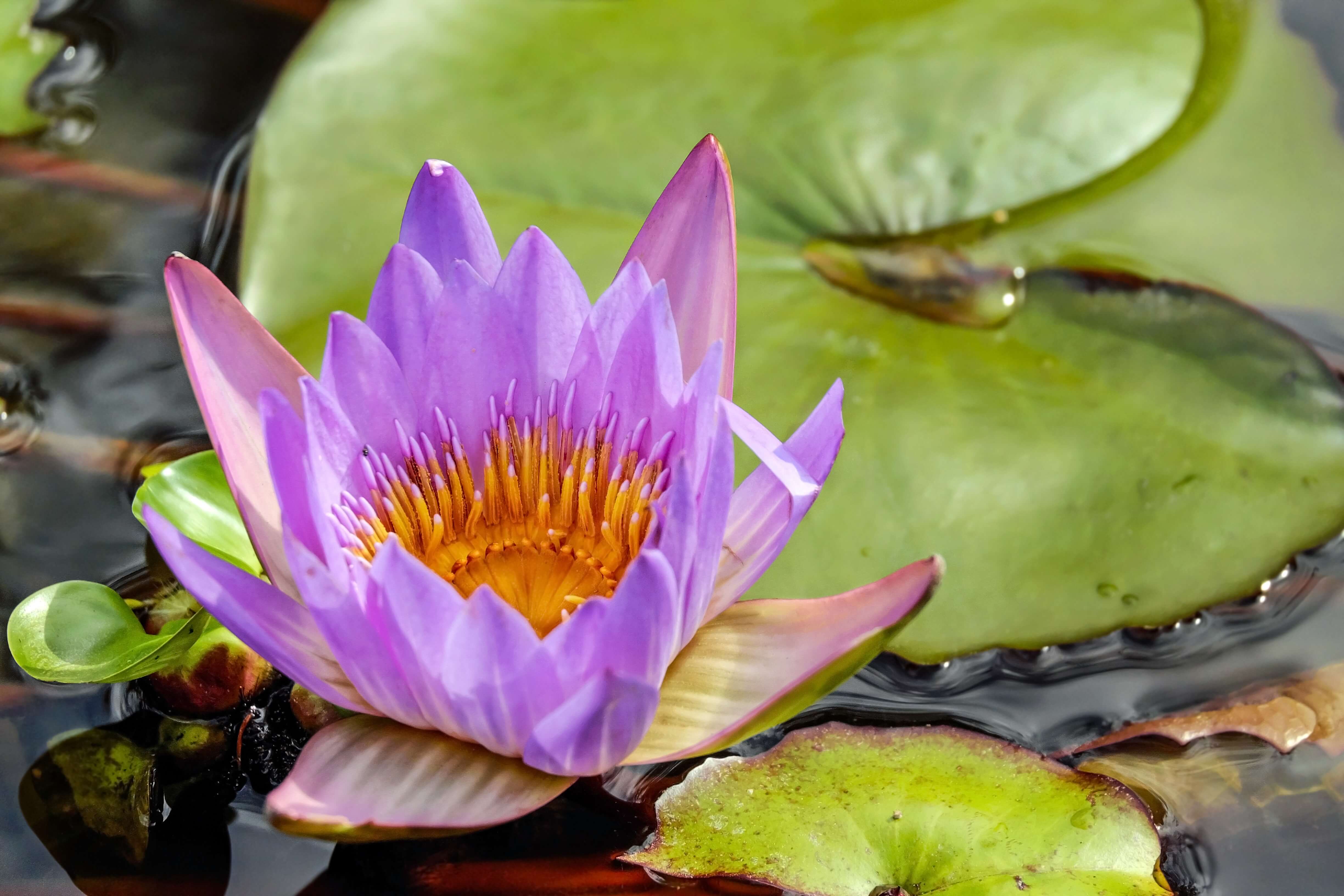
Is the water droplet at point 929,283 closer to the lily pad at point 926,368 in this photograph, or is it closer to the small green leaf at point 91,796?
the lily pad at point 926,368

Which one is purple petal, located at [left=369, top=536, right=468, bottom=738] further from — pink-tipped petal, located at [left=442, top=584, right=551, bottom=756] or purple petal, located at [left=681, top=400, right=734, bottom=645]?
purple petal, located at [left=681, top=400, right=734, bottom=645]

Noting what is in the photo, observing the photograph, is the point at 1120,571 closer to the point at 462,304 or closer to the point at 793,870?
the point at 793,870

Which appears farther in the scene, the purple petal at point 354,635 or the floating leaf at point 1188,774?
the floating leaf at point 1188,774

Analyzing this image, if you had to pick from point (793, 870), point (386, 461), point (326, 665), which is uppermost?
point (386, 461)

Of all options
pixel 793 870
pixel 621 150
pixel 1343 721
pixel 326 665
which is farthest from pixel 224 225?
pixel 1343 721

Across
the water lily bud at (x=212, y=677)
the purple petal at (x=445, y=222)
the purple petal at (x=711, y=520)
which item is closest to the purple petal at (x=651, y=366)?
the purple petal at (x=711, y=520)

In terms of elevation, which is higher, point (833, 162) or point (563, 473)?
point (833, 162)

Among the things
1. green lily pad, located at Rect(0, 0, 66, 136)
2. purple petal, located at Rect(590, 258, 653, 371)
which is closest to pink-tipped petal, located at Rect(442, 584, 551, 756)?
purple petal, located at Rect(590, 258, 653, 371)
